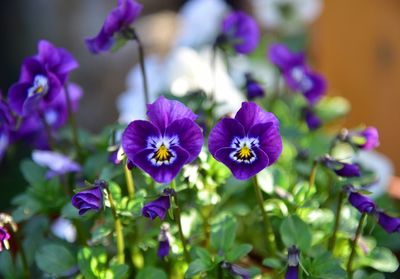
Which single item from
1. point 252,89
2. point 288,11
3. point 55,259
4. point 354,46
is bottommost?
point 354,46

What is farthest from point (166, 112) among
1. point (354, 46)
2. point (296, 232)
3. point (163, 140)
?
point (354, 46)

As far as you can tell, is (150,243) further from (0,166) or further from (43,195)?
(0,166)

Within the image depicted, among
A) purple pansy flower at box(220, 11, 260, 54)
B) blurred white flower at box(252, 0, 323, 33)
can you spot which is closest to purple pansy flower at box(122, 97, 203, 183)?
purple pansy flower at box(220, 11, 260, 54)

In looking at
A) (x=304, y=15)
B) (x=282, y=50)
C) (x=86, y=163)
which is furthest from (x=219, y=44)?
(x=304, y=15)

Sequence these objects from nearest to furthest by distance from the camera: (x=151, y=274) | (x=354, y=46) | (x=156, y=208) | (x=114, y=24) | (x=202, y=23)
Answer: (x=156, y=208), (x=151, y=274), (x=114, y=24), (x=202, y=23), (x=354, y=46)

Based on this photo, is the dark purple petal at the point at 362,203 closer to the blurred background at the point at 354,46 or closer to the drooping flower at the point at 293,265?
the drooping flower at the point at 293,265

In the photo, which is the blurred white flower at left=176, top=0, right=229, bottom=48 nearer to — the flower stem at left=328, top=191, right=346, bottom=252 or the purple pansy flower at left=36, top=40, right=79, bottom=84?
the purple pansy flower at left=36, top=40, right=79, bottom=84

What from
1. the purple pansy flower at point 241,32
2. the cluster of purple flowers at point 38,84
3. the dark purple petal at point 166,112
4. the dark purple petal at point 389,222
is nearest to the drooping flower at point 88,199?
the dark purple petal at point 166,112

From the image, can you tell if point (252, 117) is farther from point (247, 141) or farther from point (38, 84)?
point (38, 84)
